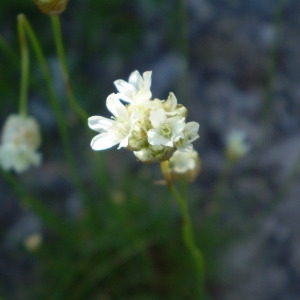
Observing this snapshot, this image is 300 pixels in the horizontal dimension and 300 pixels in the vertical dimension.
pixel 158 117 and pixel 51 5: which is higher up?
pixel 51 5

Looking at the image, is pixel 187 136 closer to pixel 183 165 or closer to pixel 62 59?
pixel 183 165

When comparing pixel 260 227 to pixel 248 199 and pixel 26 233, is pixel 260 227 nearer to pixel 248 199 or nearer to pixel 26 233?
pixel 248 199

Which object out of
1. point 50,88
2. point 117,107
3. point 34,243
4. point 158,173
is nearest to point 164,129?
point 117,107

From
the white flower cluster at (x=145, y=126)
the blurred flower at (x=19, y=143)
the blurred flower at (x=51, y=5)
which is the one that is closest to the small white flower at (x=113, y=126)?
the white flower cluster at (x=145, y=126)

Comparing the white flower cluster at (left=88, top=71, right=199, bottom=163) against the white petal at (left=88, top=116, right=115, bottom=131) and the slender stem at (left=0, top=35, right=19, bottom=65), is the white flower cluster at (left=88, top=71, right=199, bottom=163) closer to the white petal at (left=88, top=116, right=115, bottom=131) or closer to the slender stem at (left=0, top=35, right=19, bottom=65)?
the white petal at (left=88, top=116, right=115, bottom=131)

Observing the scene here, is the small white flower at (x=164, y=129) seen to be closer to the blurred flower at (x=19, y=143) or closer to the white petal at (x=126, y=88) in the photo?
the white petal at (x=126, y=88)

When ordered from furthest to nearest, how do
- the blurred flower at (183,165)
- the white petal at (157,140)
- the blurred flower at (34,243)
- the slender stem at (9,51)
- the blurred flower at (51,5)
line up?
the blurred flower at (34,243) → the slender stem at (9,51) → the blurred flower at (183,165) → the blurred flower at (51,5) → the white petal at (157,140)
